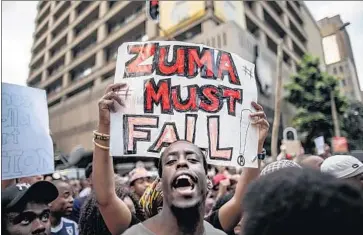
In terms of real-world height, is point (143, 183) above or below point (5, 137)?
below

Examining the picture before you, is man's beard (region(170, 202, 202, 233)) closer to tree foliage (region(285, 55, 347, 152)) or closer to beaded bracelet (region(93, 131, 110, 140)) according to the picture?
beaded bracelet (region(93, 131, 110, 140))

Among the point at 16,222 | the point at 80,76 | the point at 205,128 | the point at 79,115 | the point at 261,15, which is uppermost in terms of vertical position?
the point at 261,15

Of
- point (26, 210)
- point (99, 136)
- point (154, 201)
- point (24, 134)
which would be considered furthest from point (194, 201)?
point (24, 134)

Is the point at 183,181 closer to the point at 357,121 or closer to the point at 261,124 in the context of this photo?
the point at 261,124

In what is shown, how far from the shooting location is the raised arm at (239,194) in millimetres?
1999

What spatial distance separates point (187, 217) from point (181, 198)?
8 centimetres

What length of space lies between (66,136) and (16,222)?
92.7ft

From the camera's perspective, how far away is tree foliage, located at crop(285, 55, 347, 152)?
17.1 meters

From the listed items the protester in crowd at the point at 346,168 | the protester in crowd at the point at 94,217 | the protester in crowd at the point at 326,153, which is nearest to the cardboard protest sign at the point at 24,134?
the protester in crowd at the point at 94,217

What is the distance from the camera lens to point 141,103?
2.05 meters

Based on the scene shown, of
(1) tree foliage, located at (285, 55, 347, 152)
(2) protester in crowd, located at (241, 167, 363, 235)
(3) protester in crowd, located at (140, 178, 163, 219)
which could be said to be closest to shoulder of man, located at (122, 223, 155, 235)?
(3) protester in crowd, located at (140, 178, 163, 219)

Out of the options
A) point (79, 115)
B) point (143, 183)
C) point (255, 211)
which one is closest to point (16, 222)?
point (255, 211)

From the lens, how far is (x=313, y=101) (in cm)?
1767

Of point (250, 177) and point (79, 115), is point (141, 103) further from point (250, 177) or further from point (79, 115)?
point (79, 115)
